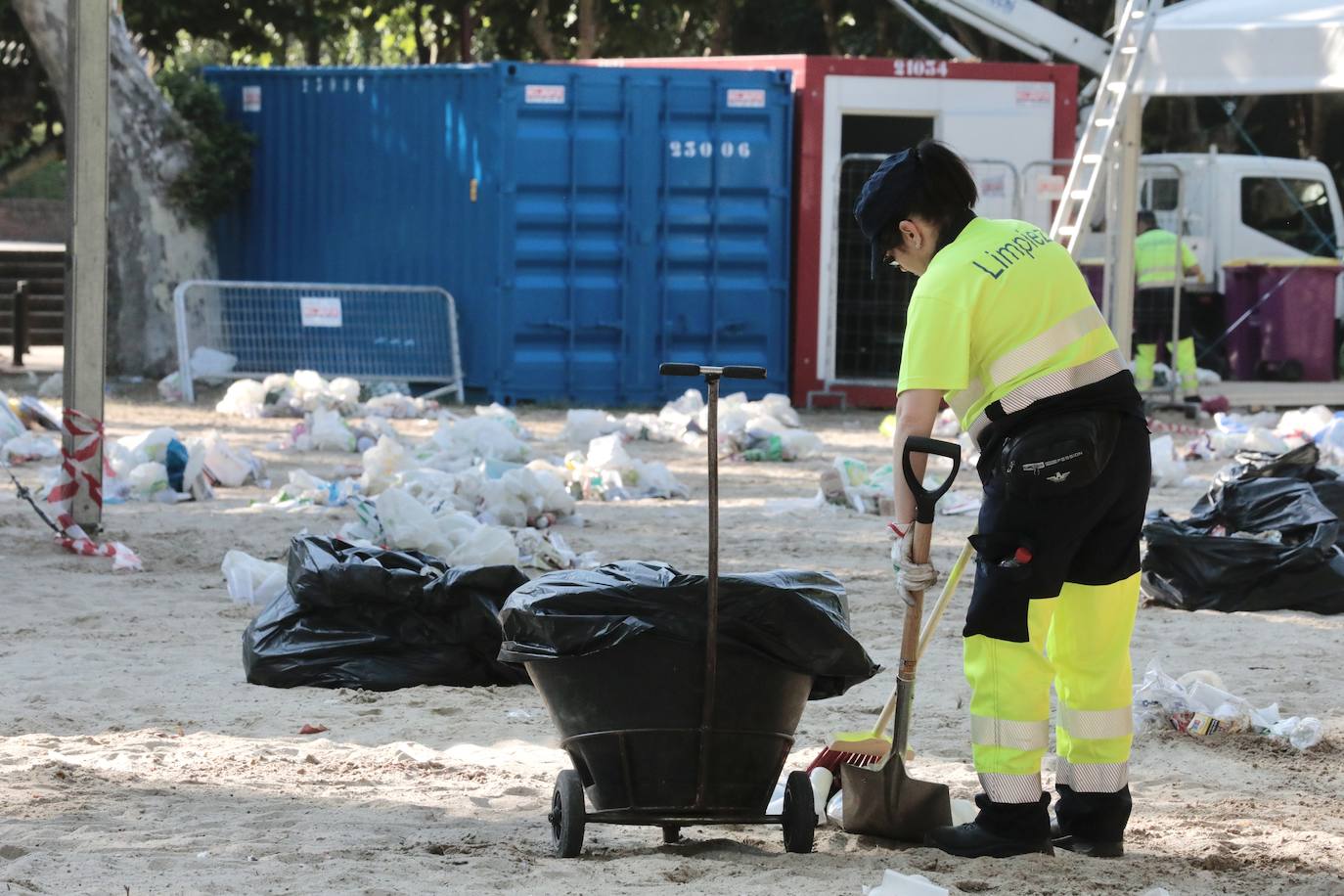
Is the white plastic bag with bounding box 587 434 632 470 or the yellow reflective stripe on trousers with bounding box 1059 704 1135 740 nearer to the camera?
the yellow reflective stripe on trousers with bounding box 1059 704 1135 740

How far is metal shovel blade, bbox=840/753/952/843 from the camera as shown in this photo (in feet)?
13.5

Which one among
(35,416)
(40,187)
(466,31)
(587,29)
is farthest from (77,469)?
(40,187)

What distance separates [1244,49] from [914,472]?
8.16 m

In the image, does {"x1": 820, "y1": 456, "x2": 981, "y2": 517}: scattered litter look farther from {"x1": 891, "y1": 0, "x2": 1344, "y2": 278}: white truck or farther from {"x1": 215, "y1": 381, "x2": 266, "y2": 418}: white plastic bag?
{"x1": 891, "y1": 0, "x2": 1344, "y2": 278}: white truck

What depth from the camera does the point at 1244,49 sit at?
436 inches

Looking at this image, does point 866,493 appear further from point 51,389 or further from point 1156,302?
point 51,389

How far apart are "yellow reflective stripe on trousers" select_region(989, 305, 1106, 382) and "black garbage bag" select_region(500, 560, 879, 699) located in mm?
657

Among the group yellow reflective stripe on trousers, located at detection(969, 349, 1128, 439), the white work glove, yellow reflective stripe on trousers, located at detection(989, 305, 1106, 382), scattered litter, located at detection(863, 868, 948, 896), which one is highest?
yellow reflective stripe on trousers, located at detection(989, 305, 1106, 382)

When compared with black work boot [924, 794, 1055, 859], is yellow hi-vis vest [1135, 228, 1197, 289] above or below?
above

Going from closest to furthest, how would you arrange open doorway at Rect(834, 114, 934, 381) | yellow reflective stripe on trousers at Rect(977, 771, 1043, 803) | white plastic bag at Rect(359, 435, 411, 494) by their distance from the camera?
yellow reflective stripe on trousers at Rect(977, 771, 1043, 803) → white plastic bag at Rect(359, 435, 411, 494) → open doorway at Rect(834, 114, 934, 381)

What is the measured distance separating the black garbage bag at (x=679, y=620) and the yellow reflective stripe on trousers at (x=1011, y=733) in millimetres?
316

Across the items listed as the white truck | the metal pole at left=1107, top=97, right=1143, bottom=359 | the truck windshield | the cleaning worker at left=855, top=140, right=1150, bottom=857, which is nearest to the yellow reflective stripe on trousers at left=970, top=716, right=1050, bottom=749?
the cleaning worker at left=855, top=140, right=1150, bottom=857

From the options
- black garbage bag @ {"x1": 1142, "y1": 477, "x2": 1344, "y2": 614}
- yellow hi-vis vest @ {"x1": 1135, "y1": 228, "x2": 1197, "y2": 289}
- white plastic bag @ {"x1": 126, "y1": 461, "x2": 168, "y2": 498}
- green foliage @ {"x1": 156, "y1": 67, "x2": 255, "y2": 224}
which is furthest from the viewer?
green foliage @ {"x1": 156, "y1": 67, "x2": 255, "y2": 224}

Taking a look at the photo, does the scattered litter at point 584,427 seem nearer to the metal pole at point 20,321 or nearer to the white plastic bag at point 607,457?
the white plastic bag at point 607,457
